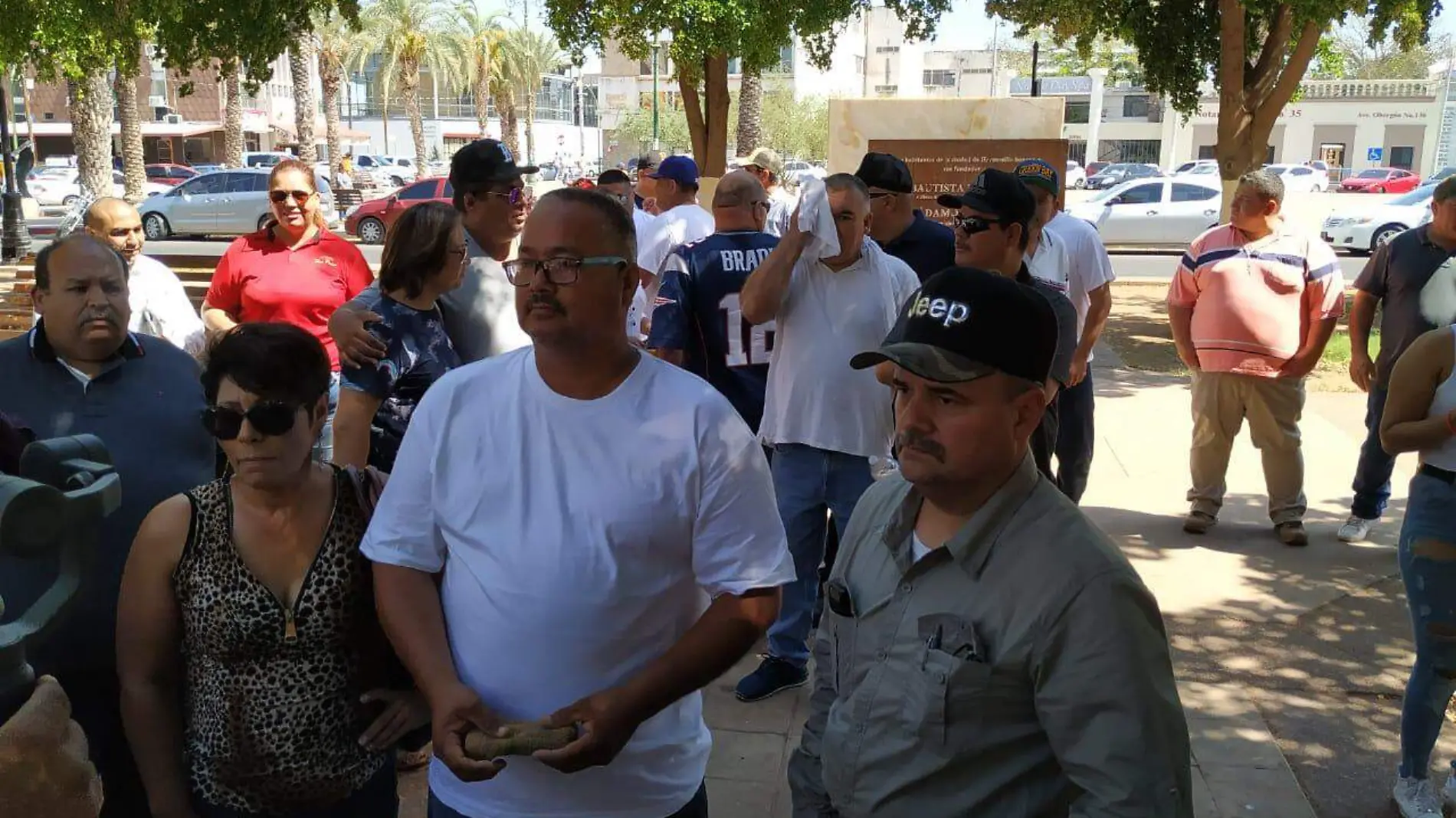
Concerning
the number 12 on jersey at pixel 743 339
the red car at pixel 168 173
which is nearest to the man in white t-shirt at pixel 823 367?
the number 12 on jersey at pixel 743 339

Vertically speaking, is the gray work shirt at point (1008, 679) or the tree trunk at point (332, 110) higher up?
the tree trunk at point (332, 110)

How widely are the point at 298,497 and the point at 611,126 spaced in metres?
89.6

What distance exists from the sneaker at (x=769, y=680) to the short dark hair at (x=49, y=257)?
2693 mm

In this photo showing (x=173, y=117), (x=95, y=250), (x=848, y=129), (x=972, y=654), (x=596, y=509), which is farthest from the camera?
(x=173, y=117)

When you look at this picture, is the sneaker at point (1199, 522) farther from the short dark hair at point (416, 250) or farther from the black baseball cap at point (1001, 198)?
the short dark hair at point (416, 250)

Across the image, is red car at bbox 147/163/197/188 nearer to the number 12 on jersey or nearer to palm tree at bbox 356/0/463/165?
palm tree at bbox 356/0/463/165

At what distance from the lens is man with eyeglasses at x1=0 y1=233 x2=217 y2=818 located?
266 cm

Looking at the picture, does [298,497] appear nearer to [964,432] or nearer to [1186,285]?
[964,432]

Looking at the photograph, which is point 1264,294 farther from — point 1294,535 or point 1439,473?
point 1439,473

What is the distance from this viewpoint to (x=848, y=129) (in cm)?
1109

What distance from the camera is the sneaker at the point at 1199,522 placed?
676cm

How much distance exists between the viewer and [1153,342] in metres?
13.4

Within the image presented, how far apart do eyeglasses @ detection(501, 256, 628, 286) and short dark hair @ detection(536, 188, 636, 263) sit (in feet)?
0.22

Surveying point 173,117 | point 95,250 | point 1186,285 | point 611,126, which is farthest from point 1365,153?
point 95,250
